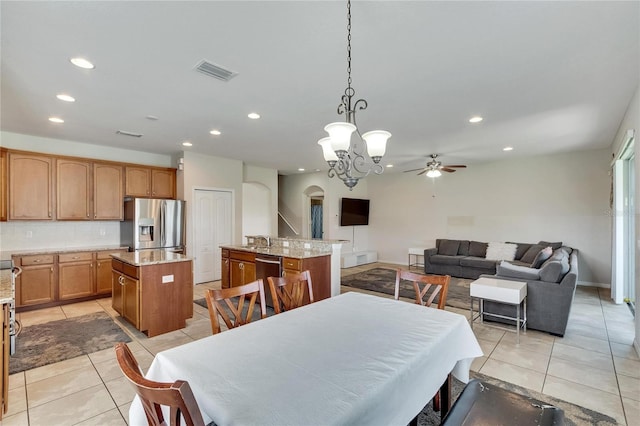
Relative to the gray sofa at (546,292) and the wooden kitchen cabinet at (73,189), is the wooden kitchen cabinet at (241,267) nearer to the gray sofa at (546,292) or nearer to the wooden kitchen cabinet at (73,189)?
the wooden kitchen cabinet at (73,189)

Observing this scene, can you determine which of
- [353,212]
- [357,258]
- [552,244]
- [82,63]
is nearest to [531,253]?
[552,244]

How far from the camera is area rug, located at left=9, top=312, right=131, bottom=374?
9.71ft

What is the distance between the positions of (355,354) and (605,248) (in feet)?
23.1

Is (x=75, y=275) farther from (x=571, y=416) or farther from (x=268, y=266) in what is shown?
(x=571, y=416)

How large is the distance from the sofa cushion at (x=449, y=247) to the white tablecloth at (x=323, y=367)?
591 cm

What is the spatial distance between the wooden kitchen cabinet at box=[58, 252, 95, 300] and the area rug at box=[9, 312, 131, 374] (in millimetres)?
824

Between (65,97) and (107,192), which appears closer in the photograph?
(65,97)

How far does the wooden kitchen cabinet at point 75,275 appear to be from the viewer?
182 inches

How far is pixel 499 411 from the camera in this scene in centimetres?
126

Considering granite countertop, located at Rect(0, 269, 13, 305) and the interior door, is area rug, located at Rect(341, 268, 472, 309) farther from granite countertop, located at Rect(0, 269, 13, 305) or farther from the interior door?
granite countertop, located at Rect(0, 269, 13, 305)

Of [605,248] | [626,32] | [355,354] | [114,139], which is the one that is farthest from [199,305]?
[605,248]

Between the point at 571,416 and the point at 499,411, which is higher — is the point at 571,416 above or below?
below

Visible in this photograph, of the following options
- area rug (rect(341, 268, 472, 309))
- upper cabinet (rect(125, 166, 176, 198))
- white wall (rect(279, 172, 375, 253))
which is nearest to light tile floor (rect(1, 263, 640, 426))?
area rug (rect(341, 268, 472, 309))

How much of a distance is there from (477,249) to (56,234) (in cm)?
835
